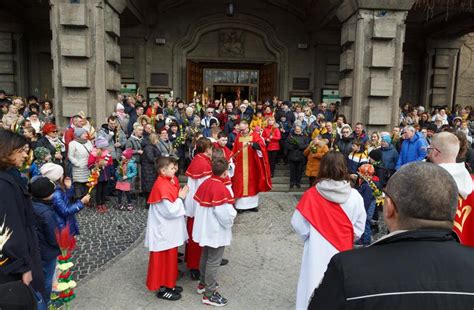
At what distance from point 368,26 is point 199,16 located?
7138 mm

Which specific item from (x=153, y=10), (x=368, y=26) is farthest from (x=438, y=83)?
(x=153, y=10)

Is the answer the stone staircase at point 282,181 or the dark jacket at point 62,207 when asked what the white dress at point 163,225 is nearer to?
the dark jacket at point 62,207

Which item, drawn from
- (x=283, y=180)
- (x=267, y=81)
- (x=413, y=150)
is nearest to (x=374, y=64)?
Answer: (x=413, y=150)

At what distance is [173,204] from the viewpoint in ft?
14.2

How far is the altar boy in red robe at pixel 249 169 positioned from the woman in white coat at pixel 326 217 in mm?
4553

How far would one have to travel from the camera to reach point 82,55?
9586 mm

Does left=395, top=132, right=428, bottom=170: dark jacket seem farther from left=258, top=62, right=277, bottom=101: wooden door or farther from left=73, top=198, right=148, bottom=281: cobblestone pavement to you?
left=258, top=62, right=277, bottom=101: wooden door

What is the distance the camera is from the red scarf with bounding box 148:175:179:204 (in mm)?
4289

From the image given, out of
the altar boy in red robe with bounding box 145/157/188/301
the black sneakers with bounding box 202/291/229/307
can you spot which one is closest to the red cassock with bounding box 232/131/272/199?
the altar boy in red robe with bounding box 145/157/188/301

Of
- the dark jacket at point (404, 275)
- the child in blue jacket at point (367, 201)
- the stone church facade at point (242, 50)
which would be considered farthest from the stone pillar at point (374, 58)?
the dark jacket at point (404, 275)

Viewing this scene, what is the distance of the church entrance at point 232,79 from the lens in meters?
15.7

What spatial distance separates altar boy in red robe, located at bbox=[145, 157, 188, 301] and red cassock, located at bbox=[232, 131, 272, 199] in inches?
147

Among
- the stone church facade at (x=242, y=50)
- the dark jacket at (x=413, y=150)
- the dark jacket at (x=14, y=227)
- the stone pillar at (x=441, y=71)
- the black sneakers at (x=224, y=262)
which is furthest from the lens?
the stone pillar at (x=441, y=71)

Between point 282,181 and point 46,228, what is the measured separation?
7.30 meters
